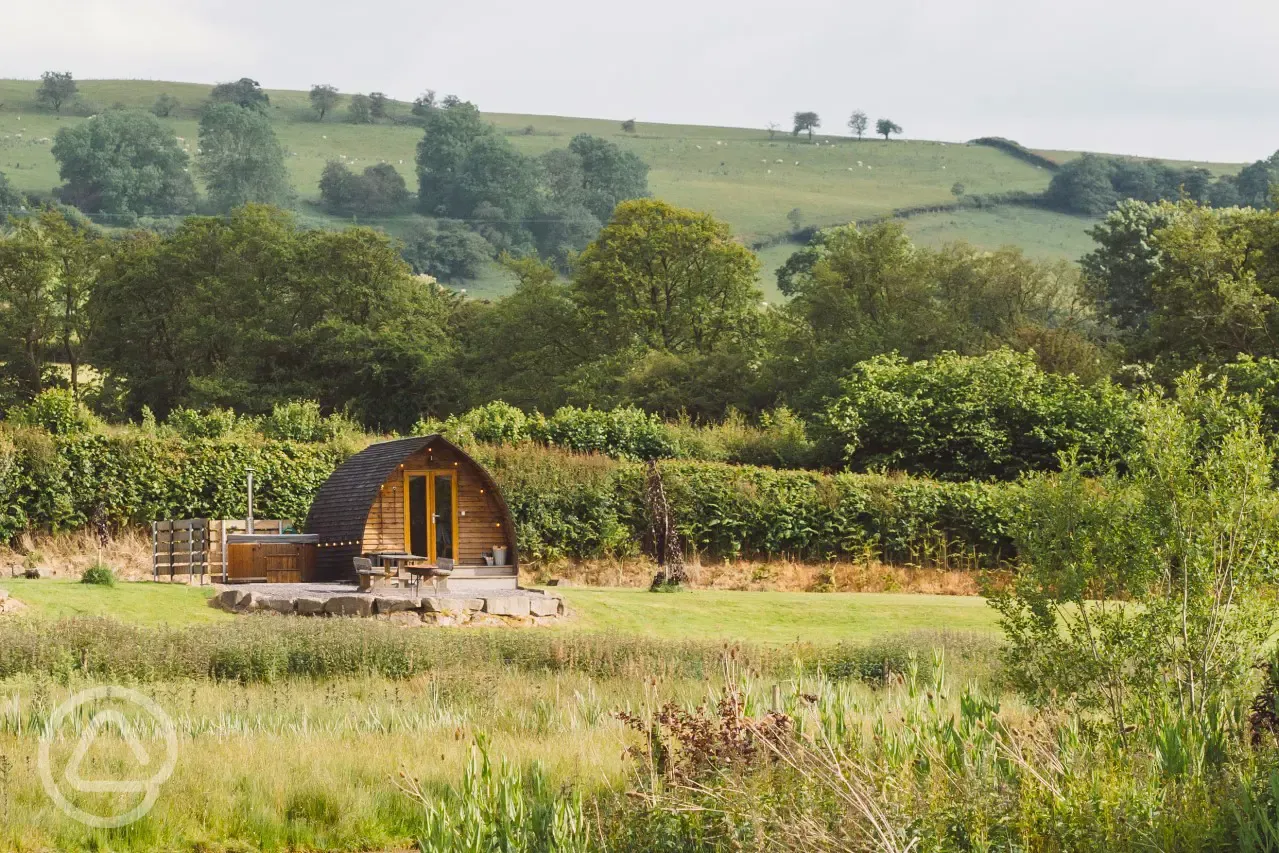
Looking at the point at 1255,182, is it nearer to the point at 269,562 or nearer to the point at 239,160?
the point at 239,160

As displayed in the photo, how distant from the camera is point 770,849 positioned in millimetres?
8016

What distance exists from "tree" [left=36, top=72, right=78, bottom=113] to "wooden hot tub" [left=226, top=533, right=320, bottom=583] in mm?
138914

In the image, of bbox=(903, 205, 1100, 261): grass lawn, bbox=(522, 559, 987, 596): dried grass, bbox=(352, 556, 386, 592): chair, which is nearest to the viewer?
bbox=(352, 556, 386, 592): chair

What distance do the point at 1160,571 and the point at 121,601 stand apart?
571 inches

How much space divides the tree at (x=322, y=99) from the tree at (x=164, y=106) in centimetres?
1425

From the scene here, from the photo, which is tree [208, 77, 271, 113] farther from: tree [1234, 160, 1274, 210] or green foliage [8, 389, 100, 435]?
green foliage [8, 389, 100, 435]

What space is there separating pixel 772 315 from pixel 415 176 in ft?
287

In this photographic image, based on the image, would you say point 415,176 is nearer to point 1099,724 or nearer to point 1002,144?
point 1002,144

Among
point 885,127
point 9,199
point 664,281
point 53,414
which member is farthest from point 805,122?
point 53,414

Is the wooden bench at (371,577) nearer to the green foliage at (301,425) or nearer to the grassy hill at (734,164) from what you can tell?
the green foliage at (301,425)

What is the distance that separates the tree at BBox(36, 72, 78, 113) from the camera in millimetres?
152875

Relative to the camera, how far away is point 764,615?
2373 centimetres

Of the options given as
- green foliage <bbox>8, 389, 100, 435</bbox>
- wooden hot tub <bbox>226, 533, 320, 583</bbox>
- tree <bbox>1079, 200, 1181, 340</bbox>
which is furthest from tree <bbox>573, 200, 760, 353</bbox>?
wooden hot tub <bbox>226, 533, 320, 583</bbox>

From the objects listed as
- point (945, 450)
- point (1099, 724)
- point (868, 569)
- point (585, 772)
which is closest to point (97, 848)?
point (585, 772)
